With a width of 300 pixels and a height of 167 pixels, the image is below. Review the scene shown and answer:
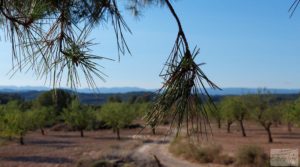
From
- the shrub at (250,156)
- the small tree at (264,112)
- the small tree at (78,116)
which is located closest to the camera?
the shrub at (250,156)

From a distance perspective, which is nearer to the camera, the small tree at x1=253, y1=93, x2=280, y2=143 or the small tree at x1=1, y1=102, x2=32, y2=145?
the small tree at x1=1, y1=102, x2=32, y2=145

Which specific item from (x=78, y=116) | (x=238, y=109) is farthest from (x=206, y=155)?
(x=78, y=116)

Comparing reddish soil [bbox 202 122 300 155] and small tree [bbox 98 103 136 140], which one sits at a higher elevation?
small tree [bbox 98 103 136 140]

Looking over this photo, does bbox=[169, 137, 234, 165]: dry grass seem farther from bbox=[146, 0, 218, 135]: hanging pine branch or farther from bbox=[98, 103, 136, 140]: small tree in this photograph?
bbox=[146, 0, 218, 135]: hanging pine branch

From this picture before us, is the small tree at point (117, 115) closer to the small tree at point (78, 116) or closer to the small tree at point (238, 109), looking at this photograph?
the small tree at point (78, 116)

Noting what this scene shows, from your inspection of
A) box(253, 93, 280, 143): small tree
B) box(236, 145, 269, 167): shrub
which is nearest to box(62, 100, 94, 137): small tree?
box(253, 93, 280, 143): small tree

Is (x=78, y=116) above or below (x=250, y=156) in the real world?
above

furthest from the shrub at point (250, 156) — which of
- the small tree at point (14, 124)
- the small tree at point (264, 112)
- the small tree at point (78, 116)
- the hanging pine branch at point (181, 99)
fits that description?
the small tree at point (78, 116)

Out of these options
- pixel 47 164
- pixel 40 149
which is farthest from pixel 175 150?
pixel 40 149

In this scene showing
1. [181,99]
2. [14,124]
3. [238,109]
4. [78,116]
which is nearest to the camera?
[181,99]

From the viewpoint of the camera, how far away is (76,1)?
2.08 m

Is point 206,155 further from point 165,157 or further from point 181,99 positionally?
point 181,99

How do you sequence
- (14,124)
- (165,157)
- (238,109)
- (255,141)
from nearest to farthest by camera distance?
(165,157) < (14,124) < (255,141) < (238,109)

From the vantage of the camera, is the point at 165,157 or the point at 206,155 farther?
the point at 165,157
